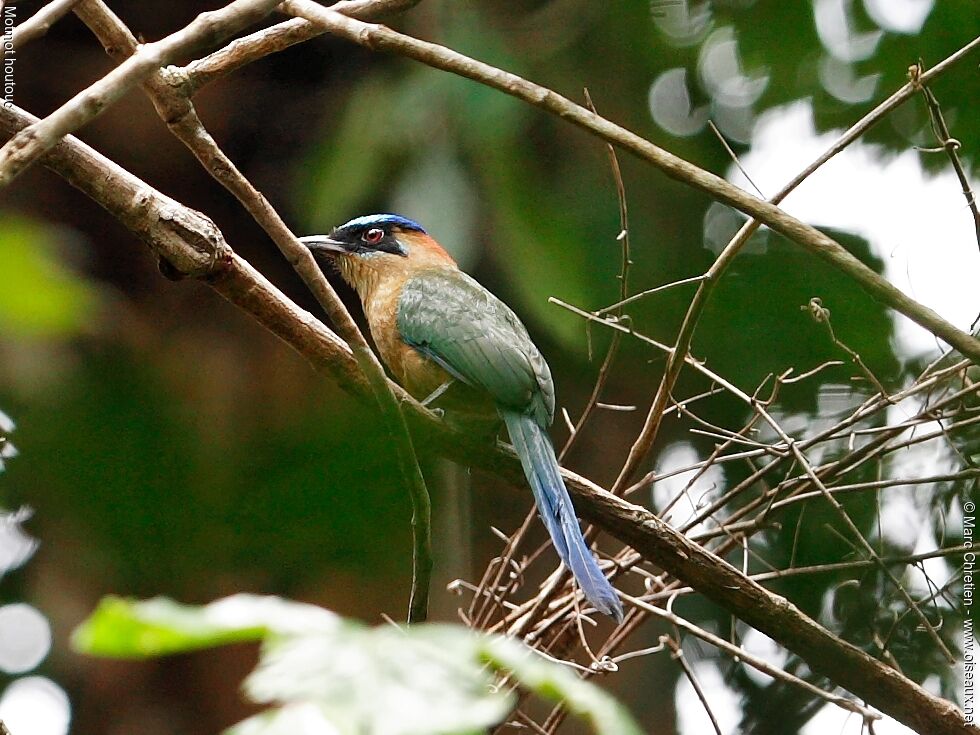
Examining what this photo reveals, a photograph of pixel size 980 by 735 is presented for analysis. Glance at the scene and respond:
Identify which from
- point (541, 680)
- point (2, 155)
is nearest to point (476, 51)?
point (2, 155)

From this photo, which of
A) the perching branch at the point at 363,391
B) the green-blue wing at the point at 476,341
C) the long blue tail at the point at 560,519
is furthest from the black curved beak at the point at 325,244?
the perching branch at the point at 363,391

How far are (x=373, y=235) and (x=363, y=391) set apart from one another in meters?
1.49

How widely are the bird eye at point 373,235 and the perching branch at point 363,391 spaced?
56.0 inches

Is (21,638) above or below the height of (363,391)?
below

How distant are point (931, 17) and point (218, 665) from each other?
3.57 m

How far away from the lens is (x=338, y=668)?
1.89ft

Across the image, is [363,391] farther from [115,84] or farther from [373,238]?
[373,238]

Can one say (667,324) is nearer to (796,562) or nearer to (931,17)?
(796,562)

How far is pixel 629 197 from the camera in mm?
4074

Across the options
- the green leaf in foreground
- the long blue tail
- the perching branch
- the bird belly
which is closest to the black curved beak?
the bird belly

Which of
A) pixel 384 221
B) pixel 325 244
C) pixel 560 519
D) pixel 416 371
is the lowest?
pixel 560 519

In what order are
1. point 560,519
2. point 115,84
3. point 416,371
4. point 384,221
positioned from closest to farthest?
1. point 115,84
2. point 560,519
3. point 416,371
4. point 384,221

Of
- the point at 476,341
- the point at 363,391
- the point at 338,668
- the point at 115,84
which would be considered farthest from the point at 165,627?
the point at 476,341

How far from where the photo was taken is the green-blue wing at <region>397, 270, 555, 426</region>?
2.94 meters
